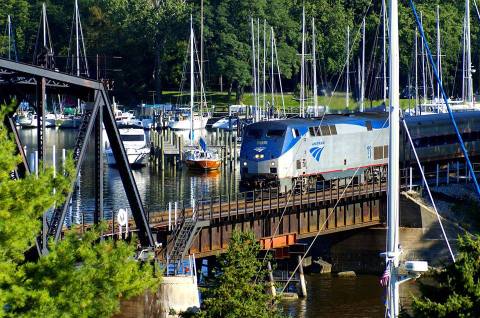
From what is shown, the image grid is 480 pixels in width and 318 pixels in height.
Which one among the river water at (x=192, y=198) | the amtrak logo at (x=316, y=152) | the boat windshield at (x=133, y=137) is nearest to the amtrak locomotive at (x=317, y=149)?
the amtrak logo at (x=316, y=152)

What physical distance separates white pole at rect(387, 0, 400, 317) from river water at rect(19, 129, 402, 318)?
15.2 meters

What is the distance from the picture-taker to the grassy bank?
12519 cm

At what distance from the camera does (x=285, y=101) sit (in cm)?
14725

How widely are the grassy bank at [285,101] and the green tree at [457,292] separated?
87.7 meters

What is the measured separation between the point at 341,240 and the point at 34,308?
37738 millimetres

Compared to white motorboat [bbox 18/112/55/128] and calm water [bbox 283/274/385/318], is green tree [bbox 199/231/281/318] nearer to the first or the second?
calm water [bbox 283/274/385/318]

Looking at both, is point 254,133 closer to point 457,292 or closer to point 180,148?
point 180,148

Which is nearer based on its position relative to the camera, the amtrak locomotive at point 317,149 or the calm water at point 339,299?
the calm water at point 339,299

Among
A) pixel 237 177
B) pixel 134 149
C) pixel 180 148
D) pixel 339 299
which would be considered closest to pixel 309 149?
pixel 339 299

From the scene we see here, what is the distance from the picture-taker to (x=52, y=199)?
28.0m

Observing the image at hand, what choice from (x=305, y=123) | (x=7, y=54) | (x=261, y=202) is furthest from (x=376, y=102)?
(x=261, y=202)

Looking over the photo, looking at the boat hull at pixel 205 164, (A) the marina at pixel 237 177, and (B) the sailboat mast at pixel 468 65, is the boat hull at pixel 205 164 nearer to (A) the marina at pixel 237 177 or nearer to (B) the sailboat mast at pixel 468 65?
(A) the marina at pixel 237 177

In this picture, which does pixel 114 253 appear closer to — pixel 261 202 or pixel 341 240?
pixel 261 202

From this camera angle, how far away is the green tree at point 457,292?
2983 centimetres
